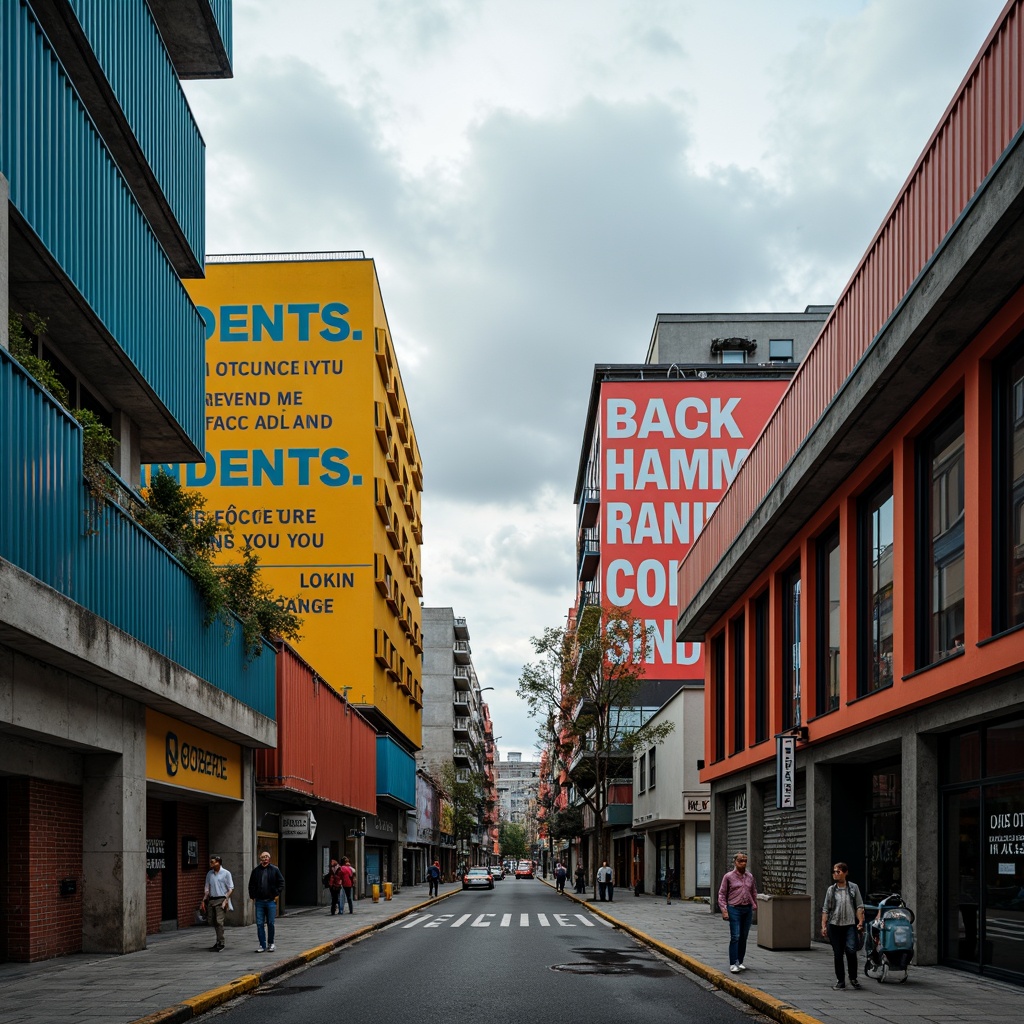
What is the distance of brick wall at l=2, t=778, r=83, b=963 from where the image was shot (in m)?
15.8

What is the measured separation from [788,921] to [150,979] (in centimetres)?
1011

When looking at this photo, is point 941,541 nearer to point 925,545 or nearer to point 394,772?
point 925,545

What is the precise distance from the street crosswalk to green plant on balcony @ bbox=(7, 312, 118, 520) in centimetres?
1768

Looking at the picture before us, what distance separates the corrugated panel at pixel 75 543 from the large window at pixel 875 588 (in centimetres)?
1069

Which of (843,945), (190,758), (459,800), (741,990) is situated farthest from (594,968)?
(459,800)

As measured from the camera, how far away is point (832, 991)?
1391 cm

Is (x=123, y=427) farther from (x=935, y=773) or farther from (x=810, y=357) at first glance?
(x=935, y=773)

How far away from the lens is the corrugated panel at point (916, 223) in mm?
12336

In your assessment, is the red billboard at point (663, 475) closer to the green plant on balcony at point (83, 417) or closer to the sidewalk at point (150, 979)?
the sidewalk at point (150, 979)

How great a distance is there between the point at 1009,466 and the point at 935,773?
4.59 metres

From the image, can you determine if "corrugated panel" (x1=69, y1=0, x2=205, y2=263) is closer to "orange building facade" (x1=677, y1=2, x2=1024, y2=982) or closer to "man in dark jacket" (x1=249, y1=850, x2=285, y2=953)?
"orange building facade" (x1=677, y1=2, x2=1024, y2=982)

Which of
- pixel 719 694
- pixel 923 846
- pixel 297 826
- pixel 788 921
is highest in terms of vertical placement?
pixel 719 694

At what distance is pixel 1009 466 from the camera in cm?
1376

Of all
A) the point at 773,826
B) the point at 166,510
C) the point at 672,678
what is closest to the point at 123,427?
the point at 166,510
